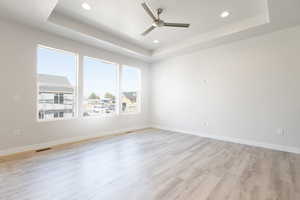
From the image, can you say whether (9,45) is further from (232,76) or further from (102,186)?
(232,76)

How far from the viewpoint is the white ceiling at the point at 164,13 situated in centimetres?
Result: 292

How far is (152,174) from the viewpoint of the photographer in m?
2.38

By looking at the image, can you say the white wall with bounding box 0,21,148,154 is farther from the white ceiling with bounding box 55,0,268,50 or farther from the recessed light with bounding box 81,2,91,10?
the recessed light with bounding box 81,2,91,10

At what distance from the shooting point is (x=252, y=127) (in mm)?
3924

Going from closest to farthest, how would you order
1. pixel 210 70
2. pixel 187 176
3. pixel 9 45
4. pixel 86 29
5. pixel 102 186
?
1. pixel 102 186
2. pixel 187 176
3. pixel 9 45
4. pixel 86 29
5. pixel 210 70

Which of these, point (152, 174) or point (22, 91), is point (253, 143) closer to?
point (152, 174)

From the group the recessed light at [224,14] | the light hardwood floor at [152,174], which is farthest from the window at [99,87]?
the recessed light at [224,14]

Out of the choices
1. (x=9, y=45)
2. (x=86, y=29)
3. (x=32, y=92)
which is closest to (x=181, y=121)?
(x=86, y=29)

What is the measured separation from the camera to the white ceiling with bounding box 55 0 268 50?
2924mm

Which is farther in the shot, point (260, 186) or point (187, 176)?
point (187, 176)

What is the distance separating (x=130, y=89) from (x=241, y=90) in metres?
3.79

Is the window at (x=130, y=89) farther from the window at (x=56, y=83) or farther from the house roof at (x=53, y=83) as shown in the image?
the house roof at (x=53, y=83)

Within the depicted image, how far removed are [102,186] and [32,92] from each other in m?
2.95

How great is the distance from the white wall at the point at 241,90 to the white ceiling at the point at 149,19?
432mm
